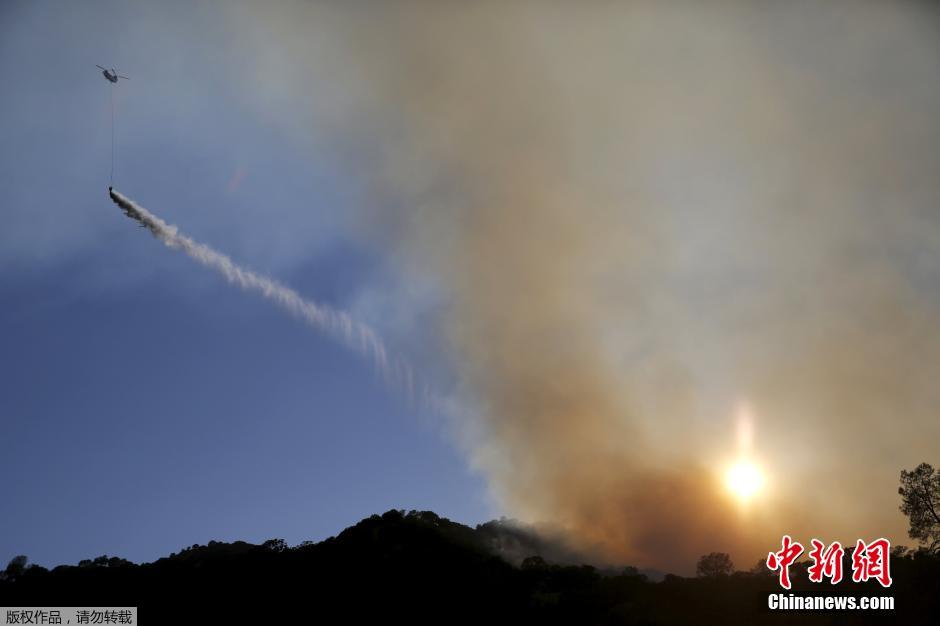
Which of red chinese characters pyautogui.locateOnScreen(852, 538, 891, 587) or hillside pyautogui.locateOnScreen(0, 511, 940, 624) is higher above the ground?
red chinese characters pyautogui.locateOnScreen(852, 538, 891, 587)

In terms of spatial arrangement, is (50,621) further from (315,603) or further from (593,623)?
(593,623)

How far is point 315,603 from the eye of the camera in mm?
177500

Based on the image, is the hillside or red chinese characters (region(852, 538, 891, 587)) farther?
the hillside

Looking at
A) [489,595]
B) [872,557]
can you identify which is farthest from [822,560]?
[489,595]

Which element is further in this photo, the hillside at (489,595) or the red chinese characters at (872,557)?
the hillside at (489,595)

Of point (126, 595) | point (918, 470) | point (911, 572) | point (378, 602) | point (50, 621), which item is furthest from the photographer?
point (126, 595)

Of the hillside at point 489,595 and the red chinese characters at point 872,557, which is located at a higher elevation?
the red chinese characters at point 872,557

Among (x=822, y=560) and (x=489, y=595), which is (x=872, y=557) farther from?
(x=489, y=595)

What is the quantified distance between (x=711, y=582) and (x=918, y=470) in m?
52.9

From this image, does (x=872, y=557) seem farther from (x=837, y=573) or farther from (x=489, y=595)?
(x=489, y=595)

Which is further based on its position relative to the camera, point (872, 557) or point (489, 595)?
point (489, 595)

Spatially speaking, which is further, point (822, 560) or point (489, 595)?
point (489, 595)

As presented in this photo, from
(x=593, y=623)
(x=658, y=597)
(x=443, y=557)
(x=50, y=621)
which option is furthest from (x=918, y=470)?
(x=50, y=621)

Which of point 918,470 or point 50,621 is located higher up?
point 918,470
